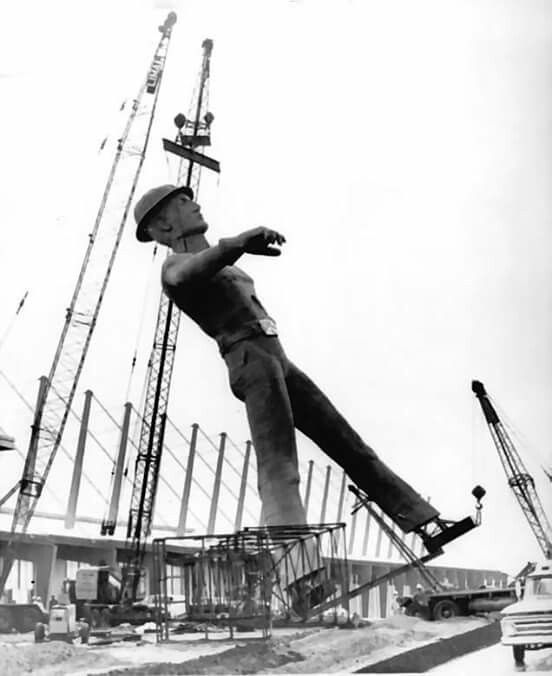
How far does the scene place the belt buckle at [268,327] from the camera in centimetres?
649

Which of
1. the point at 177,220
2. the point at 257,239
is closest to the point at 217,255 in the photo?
the point at 257,239

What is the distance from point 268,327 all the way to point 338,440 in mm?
866

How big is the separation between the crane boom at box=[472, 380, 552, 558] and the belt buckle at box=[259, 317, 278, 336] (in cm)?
160

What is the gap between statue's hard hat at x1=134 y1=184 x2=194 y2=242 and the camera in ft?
21.7

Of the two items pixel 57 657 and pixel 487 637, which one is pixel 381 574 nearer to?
pixel 487 637

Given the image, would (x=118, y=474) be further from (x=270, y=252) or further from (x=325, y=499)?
(x=270, y=252)

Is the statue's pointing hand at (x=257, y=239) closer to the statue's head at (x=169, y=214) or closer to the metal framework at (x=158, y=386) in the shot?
the statue's head at (x=169, y=214)

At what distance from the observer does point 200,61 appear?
25.5ft

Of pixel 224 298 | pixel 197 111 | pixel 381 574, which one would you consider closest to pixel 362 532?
pixel 381 574

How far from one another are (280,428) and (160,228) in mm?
1544

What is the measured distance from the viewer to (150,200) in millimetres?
6637

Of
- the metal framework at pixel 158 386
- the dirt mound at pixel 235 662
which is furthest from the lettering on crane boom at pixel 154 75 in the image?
the dirt mound at pixel 235 662

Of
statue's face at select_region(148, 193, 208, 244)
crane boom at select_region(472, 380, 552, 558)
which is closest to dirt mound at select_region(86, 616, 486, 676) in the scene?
crane boom at select_region(472, 380, 552, 558)

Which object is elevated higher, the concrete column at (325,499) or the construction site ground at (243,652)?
the concrete column at (325,499)
